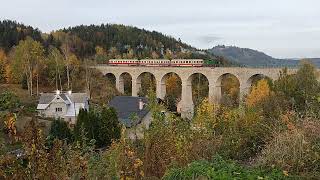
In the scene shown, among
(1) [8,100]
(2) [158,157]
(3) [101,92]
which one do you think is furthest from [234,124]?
(3) [101,92]

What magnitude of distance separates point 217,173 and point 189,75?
136 ft

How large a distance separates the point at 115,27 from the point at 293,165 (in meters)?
108

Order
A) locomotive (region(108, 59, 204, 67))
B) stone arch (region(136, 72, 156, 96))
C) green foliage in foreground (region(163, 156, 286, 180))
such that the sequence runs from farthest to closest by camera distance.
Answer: stone arch (region(136, 72, 156, 96))
locomotive (region(108, 59, 204, 67))
green foliage in foreground (region(163, 156, 286, 180))

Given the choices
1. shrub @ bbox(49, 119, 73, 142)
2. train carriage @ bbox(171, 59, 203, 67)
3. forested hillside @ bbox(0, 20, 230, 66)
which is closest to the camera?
shrub @ bbox(49, 119, 73, 142)

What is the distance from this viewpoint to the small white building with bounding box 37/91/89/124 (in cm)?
3297

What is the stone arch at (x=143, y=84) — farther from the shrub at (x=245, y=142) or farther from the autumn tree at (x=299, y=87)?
the shrub at (x=245, y=142)

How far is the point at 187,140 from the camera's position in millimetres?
8562

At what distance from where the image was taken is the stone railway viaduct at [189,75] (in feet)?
135

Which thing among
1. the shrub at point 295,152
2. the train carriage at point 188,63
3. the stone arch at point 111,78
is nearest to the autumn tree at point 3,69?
the stone arch at point 111,78

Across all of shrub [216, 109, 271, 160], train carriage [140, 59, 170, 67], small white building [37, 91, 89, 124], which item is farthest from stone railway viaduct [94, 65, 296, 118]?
shrub [216, 109, 271, 160]

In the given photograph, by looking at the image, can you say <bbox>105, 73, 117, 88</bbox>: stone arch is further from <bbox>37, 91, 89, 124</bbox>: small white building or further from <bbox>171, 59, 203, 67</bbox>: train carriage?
<bbox>37, 91, 89, 124</bbox>: small white building

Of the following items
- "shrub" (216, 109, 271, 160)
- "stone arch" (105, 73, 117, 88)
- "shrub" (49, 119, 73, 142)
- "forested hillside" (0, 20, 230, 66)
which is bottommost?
"shrub" (49, 119, 73, 142)

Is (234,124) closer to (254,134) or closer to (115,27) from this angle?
(254,134)

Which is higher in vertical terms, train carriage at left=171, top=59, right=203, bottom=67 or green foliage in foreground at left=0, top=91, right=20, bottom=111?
train carriage at left=171, top=59, right=203, bottom=67
